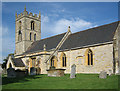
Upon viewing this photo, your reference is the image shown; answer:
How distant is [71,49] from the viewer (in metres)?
26.5

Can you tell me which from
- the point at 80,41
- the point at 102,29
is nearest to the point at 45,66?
the point at 80,41

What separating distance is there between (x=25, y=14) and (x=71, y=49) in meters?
22.3

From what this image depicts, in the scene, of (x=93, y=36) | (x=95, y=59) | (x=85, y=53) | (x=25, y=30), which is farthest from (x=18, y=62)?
(x=95, y=59)

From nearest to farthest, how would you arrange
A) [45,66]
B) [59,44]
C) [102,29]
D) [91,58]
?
[91,58] < [102,29] < [45,66] < [59,44]

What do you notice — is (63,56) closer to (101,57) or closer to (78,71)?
(78,71)

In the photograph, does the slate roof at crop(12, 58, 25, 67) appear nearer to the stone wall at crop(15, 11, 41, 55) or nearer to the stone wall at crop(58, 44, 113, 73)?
the stone wall at crop(15, 11, 41, 55)

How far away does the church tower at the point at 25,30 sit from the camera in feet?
138

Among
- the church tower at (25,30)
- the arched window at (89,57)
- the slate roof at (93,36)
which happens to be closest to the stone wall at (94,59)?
the arched window at (89,57)

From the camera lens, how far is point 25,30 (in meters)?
42.1

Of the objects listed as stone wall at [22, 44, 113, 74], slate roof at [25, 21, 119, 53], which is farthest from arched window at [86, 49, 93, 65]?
slate roof at [25, 21, 119, 53]

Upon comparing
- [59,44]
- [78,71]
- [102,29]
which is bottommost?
[78,71]

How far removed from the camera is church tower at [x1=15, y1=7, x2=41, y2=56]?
42.1 meters

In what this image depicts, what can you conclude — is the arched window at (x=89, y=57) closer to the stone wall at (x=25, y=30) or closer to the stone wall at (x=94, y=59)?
the stone wall at (x=94, y=59)

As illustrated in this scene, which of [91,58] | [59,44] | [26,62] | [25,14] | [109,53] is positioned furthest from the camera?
[25,14]
